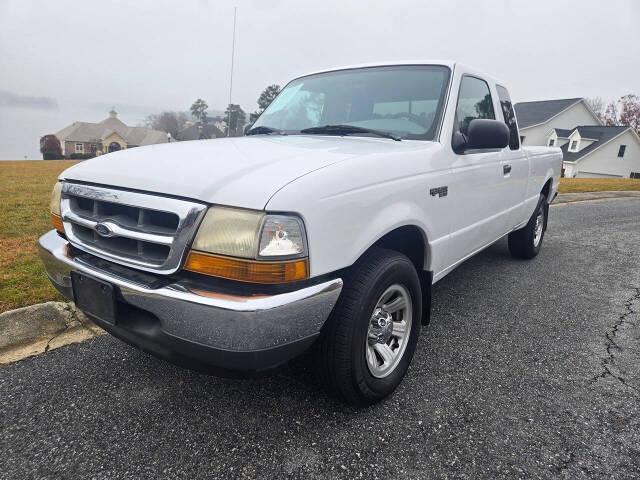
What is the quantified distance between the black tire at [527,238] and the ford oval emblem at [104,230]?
178 inches

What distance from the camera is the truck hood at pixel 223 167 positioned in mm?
1600

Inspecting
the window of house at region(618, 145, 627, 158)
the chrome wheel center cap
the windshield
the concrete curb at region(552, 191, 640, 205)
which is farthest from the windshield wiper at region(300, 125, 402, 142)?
the window of house at region(618, 145, 627, 158)

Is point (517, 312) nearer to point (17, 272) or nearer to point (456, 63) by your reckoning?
point (456, 63)

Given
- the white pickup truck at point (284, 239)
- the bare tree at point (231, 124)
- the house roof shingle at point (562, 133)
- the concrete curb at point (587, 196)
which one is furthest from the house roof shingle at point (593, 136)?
the white pickup truck at point (284, 239)

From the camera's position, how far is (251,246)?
154cm

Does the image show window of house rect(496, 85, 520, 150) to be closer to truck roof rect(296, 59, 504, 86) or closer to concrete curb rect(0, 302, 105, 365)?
truck roof rect(296, 59, 504, 86)

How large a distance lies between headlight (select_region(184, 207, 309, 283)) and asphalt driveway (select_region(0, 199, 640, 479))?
876 millimetres

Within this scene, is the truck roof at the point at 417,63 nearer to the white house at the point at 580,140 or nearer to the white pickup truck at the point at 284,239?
the white pickup truck at the point at 284,239

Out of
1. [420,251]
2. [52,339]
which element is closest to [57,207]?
[52,339]

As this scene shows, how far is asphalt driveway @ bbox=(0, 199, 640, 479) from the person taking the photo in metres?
1.78

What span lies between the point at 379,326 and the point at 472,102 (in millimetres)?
2007

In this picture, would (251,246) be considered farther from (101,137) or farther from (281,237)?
(101,137)

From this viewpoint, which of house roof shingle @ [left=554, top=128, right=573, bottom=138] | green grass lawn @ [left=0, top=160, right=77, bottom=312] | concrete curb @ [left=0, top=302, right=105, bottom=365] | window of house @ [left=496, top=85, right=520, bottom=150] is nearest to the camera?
concrete curb @ [left=0, top=302, right=105, bottom=365]

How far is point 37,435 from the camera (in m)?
1.92
